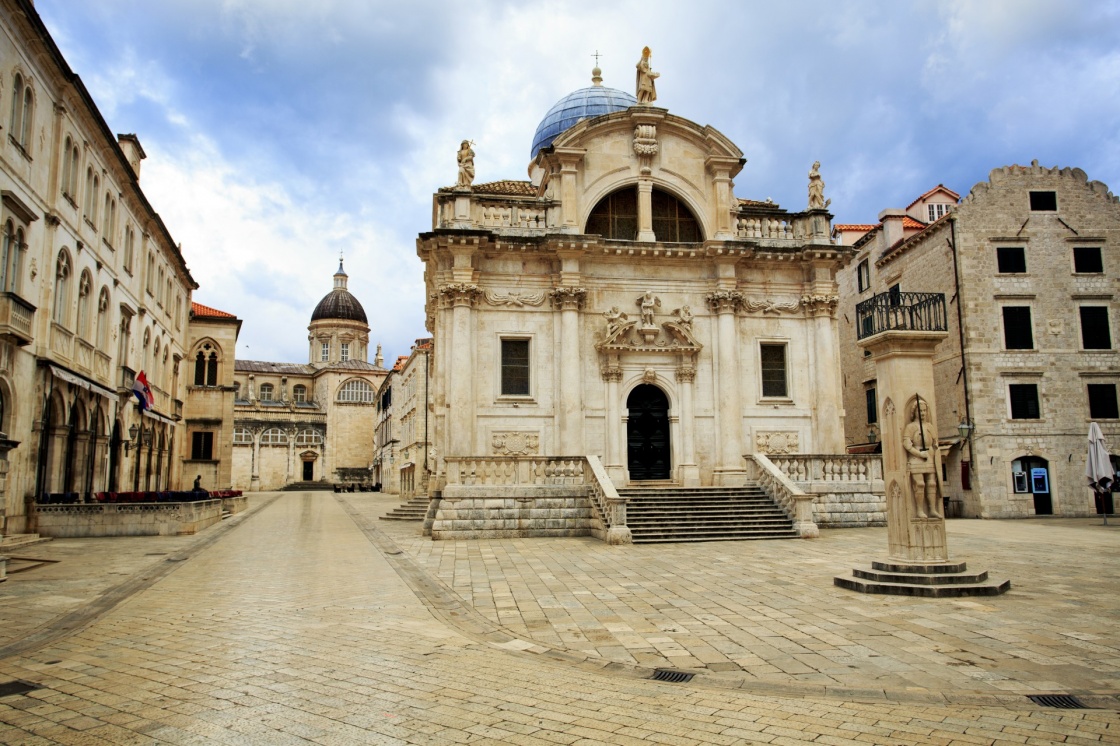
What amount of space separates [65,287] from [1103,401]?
38582 millimetres

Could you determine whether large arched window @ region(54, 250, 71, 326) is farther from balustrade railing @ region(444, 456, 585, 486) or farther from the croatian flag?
balustrade railing @ region(444, 456, 585, 486)

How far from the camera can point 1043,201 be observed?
33344mm

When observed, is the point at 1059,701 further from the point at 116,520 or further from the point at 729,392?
the point at 116,520

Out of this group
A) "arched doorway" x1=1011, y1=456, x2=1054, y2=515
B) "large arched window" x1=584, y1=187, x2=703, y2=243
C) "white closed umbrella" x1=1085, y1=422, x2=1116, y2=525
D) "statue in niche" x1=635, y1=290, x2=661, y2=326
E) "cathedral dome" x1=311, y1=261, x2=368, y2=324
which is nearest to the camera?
"white closed umbrella" x1=1085, y1=422, x2=1116, y2=525

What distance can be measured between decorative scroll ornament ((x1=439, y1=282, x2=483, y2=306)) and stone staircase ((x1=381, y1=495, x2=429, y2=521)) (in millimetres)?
7884

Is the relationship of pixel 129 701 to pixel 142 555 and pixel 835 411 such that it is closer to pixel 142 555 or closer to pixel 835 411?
pixel 142 555

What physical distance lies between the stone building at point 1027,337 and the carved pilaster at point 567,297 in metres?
13.9

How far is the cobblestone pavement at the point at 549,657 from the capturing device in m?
A: 5.77

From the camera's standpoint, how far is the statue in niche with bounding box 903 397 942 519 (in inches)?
474

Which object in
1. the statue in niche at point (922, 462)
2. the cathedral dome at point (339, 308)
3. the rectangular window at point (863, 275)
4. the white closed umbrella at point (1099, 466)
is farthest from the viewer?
the cathedral dome at point (339, 308)

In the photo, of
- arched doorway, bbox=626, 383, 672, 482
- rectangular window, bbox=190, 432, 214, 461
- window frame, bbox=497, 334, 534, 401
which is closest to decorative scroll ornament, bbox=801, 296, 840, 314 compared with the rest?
arched doorway, bbox=626, 383, 672, 482

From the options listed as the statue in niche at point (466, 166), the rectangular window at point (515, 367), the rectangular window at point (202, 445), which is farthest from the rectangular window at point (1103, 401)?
the rectangular window at point (202, 445)

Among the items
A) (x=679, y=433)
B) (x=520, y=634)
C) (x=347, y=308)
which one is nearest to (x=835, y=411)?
(x=679, y=433)

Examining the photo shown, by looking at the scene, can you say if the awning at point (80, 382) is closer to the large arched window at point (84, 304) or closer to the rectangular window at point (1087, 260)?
the large arched window at point (84, 304)
